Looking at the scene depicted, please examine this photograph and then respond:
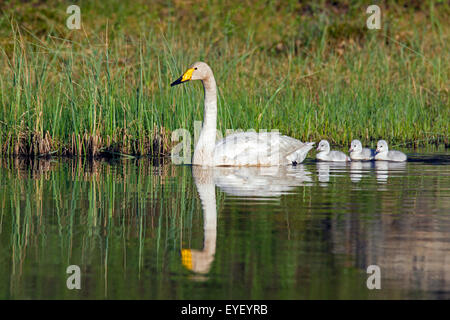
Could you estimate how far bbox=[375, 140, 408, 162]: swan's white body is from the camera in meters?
13.6

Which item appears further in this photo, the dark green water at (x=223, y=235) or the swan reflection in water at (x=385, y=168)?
the swan reflection in water at (x=385, y=168)

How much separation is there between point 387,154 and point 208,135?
2.78 m

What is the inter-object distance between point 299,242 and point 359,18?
24.9 metres

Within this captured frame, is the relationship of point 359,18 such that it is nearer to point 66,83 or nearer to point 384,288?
point 66,83

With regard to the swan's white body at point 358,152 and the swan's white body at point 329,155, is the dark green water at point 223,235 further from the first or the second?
the swan's white body at point 358,152

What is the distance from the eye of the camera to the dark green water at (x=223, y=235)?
558 centimetres

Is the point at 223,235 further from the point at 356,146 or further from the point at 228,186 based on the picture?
the point at 356,146

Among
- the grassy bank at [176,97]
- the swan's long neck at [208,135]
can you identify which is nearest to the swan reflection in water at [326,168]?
the grassy bank at [176,97]

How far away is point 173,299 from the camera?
5242mm

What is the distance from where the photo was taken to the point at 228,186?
10625 millimetres

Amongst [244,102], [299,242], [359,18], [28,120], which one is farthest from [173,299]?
[359,18]

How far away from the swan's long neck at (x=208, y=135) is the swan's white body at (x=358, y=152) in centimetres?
233

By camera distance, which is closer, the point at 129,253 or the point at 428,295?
the point at 428,295

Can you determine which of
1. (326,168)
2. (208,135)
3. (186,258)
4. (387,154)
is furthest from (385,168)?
(186,258)
